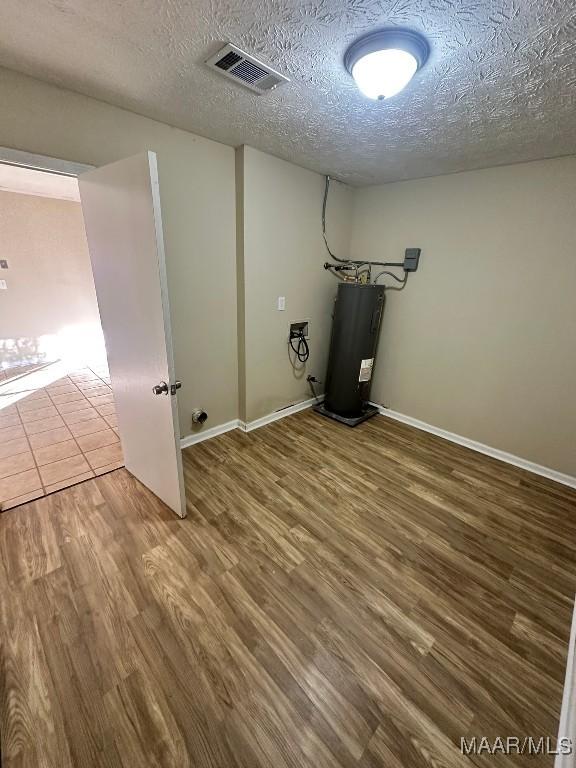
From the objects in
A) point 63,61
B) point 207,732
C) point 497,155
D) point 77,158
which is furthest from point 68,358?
point 497,155

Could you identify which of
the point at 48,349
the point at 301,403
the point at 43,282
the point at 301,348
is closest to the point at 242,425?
the point at 301,403

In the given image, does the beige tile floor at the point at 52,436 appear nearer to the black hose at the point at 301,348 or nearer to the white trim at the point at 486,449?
the black hose at the point at 301,348

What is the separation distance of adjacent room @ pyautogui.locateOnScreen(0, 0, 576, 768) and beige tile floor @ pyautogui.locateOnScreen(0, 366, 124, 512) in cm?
3

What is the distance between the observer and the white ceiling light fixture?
106cm

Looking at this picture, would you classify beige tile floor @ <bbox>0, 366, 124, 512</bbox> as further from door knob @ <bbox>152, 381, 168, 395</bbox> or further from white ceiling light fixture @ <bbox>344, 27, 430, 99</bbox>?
white ceiling light fixture @ <bbox>344, 27, 430, 99</bbox>

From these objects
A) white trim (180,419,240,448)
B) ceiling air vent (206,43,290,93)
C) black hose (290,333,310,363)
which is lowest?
white trim (180,419,240,448)

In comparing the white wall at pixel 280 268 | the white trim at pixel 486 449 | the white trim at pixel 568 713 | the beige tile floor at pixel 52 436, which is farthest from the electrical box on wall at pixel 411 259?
Result: the beige tile floor at pixel 52 436

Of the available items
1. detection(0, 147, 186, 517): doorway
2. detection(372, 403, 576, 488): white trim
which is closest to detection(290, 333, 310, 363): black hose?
detection(372, 403, 576, 488): white trim

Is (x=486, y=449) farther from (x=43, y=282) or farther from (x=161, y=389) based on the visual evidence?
(x=43, y=282)

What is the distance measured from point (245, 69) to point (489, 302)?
2251 millimetres

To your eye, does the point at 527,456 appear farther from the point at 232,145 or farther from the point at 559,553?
the point at 232,145

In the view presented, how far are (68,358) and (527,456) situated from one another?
5.92 meters

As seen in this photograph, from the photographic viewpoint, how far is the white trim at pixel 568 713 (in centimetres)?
94

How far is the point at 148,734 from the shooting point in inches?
38.1
